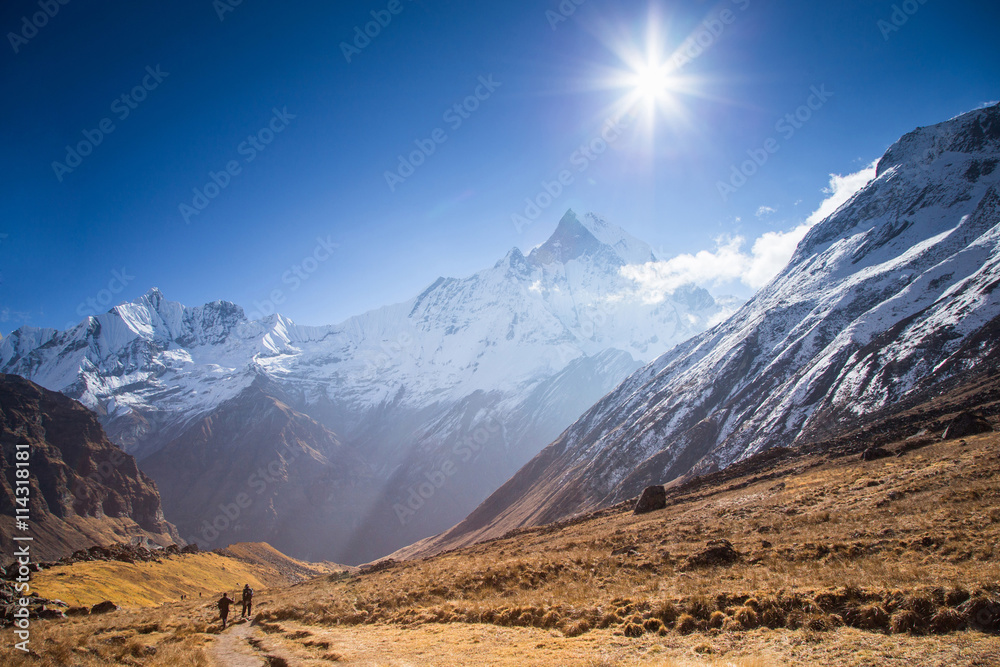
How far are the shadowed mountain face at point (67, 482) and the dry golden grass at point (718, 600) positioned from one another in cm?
13398

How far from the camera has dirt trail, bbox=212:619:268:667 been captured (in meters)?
16.9

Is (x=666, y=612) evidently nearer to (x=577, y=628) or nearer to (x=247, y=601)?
(x=577, y=628)

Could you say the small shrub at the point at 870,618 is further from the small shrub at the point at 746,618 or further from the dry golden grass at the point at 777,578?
the small shrub at the point at 746,618

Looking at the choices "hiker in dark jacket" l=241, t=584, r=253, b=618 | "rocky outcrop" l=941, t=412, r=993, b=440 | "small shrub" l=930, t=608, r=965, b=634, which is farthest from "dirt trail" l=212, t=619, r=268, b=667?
"rocky outcrop" l=941, t=412, r=993, b=440

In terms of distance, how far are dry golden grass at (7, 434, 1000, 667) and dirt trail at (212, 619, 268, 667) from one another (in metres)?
0.37

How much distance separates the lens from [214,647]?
65.2ft

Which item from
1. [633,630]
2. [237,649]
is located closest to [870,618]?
[633,630]

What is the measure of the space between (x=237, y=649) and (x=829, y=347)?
387ft

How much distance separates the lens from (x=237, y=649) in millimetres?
19344

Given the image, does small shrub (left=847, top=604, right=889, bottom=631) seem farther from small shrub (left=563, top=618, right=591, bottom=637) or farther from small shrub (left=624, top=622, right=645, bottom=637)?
small shrub (left=563, top=618, right=591, bottom=637)

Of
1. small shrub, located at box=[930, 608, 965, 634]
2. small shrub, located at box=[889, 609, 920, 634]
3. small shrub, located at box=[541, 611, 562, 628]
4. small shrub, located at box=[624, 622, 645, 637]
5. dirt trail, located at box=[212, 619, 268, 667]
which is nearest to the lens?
small shrub, located at box=[930, 608, 965, 634]

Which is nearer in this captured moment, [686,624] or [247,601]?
[686,624]

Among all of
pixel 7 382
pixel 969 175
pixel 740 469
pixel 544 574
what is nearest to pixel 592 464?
pixel 740 469

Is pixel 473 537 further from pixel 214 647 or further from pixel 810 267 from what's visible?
pixel 810 267
